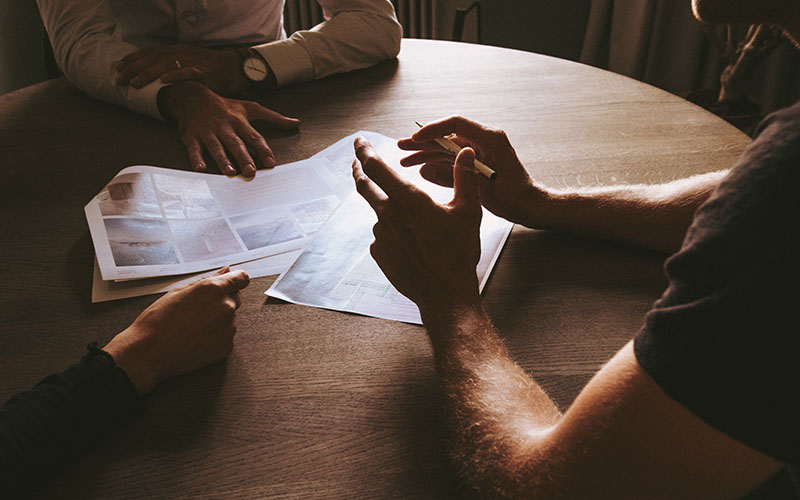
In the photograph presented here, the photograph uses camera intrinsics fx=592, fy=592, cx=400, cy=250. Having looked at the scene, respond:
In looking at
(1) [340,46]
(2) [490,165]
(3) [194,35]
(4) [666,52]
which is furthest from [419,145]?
(4) [666,52]

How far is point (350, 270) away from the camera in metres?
0.81

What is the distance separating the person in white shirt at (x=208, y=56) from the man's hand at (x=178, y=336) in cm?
38

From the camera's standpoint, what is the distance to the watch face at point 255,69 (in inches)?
52.4

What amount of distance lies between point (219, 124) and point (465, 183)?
1.91 feet

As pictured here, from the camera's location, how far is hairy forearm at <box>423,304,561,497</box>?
532 mm

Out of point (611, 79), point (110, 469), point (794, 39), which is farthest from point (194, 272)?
point (611, 79)

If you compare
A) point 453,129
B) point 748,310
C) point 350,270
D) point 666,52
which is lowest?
point 666,52

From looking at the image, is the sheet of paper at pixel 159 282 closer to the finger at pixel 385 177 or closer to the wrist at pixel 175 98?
the finger at pixel 385 177

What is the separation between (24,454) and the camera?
535 millimetres

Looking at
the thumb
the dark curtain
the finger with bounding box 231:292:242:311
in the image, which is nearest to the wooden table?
the finger with bounding box 231:292:242:311

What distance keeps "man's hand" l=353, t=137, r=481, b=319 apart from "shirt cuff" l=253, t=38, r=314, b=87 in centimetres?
67

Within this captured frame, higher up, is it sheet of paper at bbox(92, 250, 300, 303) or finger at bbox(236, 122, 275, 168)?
finger at bbox(236, 122, 275, 168)

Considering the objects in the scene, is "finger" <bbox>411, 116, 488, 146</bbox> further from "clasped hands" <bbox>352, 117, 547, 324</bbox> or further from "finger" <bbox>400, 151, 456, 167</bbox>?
"clasped hands" <bbox>352, 117, 547, 324</bbox>

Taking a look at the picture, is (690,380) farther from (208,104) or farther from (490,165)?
(208,104)
